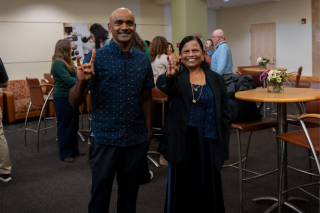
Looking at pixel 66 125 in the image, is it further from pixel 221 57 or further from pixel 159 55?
pixel 221 57

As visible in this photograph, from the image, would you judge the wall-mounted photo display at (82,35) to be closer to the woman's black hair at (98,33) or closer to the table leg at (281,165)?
the woman's black hair at (98,33)

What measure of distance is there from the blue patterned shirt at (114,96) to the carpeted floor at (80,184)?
1218 mm

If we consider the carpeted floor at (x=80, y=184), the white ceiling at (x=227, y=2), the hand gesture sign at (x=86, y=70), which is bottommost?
the carpeted floor at (x=80, y=184)

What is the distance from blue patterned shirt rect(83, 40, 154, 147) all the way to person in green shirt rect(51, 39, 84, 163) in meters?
2.24

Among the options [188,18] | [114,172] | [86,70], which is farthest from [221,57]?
[86,70]

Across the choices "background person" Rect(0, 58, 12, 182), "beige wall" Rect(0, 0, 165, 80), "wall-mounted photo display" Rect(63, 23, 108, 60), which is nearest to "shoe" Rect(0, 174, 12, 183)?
"background person" Rect(0, 58, 12, 182)

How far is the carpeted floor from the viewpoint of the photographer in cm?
297

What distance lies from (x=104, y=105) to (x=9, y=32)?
6.83 meters

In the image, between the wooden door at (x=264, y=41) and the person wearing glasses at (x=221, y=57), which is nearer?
the person wearing glasses at (x=221, y=57)

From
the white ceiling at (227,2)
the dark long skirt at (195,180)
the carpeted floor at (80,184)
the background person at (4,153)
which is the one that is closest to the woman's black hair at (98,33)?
the white ceiling at (227,2)

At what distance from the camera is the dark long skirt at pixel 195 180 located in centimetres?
222

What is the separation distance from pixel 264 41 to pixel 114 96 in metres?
11.0

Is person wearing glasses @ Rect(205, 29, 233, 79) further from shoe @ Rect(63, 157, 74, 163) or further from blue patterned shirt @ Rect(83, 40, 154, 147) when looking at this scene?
blue patterned shirt @ Rect(83, 40, 154, 147)

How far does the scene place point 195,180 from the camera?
2.26m
